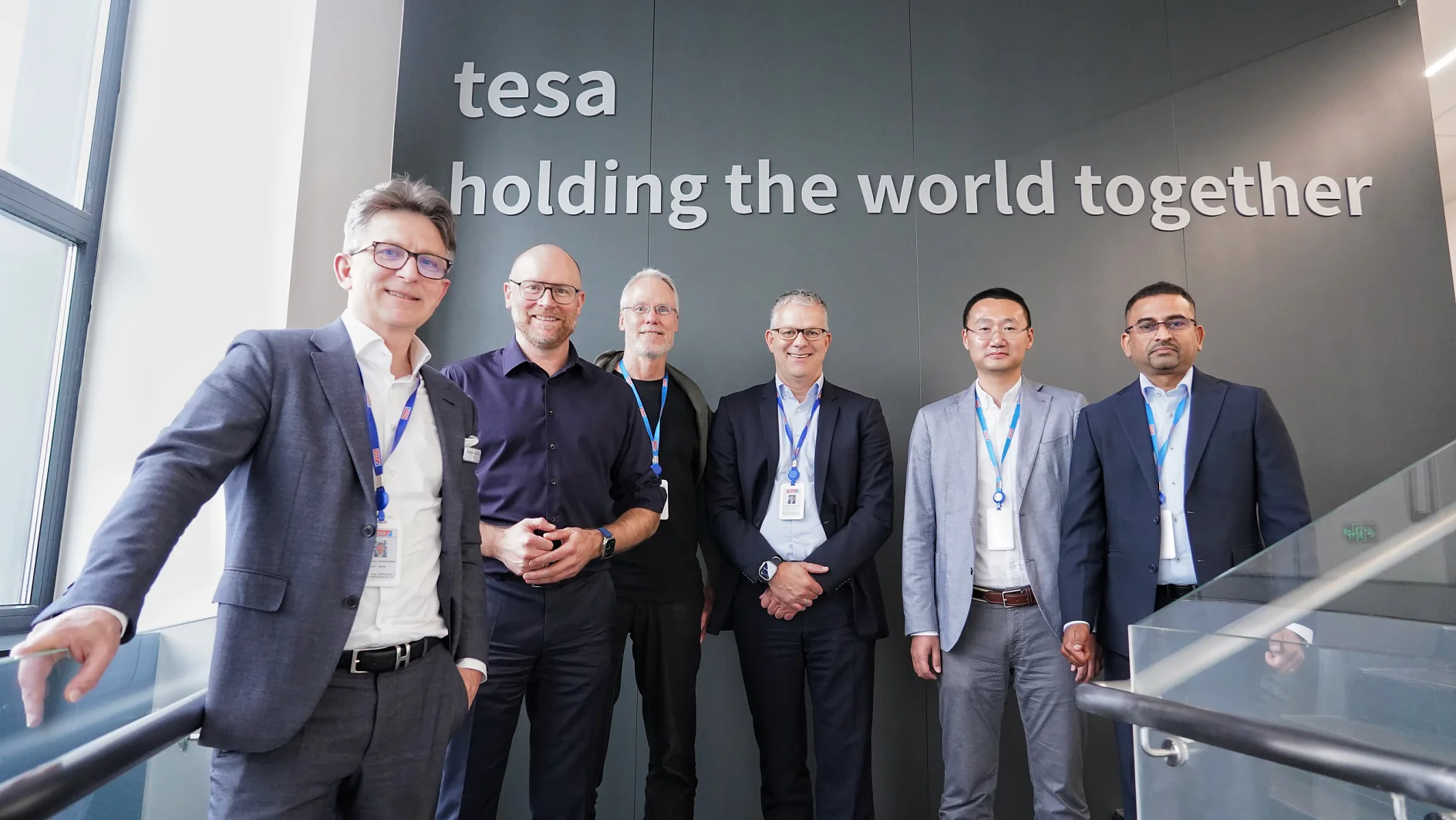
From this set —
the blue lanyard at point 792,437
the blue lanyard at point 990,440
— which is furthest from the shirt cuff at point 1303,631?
the blue lanyard at point 792,437

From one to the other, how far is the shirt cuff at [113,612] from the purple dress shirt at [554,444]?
1.34 m

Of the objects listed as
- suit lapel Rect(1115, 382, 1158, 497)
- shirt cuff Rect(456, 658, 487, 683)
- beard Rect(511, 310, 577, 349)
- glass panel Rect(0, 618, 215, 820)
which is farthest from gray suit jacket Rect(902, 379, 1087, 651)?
glass panel Rect(0, 618, 215, 820)

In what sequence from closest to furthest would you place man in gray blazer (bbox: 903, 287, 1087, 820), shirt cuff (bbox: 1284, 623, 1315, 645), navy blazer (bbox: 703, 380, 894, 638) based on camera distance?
shirt cuff (bbox: 1284, 623, 1315, 645) < man in gray blazer (bbox: 903, 287, 1087, 820) < navy blazer (bbox: 703, 380, 894, 638)

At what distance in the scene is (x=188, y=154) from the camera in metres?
3.02

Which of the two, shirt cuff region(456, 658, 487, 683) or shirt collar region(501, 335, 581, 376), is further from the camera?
shirt collar region(501, 335, 581, 376)

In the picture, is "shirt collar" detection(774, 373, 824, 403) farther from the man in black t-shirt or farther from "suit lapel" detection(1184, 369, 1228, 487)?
"suit lapel" detection(1184, 369, 1228, 487)

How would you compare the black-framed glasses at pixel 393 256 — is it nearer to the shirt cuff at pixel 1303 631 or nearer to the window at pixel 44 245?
the window at pixel 44 245

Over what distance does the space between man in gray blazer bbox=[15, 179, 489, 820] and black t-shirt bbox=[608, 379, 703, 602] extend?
4.03 feet

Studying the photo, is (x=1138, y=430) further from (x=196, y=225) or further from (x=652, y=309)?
(x=196, y=225)

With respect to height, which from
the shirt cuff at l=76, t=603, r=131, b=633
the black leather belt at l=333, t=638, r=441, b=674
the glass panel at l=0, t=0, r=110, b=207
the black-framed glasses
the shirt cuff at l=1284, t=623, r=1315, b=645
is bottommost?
the black leather belt at l=333, t=638, r=441, b=674

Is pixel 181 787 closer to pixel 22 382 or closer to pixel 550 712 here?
pixel 550 712

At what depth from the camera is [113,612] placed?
117cm

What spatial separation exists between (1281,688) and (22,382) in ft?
11.1

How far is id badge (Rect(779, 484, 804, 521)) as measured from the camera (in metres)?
3.22
